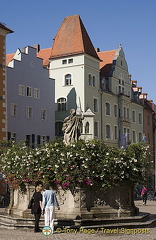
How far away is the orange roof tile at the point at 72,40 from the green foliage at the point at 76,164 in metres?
32.1

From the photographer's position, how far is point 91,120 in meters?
46.6

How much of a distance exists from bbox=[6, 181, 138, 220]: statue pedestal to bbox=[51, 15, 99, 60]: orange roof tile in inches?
1286

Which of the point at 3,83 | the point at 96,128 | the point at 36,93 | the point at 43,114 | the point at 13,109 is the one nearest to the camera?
the point at 3,83

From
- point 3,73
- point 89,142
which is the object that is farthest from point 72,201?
point 3,73

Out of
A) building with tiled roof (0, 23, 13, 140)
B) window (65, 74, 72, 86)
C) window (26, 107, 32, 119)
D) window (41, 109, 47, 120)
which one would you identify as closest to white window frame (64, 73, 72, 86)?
window (65, 74, 72, 86)

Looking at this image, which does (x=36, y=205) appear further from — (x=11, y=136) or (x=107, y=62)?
(x=107, y=62)

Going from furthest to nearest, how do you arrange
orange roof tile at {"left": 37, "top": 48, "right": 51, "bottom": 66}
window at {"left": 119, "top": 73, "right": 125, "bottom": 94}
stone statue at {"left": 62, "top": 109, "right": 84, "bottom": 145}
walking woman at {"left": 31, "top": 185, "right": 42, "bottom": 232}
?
1. window at {"left": 119, "top": 73, "right": 125, "bottom": 94}
2. orange roof tile at {"left": 37, "top": 48, "right": 51, "bottom": 66}
3. stone statue at {"left": 62, "top": 109, "right": 84, "bottom": 145}
4. walking woman at {"left": 31, "top": 185, "right": 42, "bottom": 232}

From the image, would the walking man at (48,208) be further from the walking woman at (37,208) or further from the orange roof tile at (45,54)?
the orange roof tile at (45,54)

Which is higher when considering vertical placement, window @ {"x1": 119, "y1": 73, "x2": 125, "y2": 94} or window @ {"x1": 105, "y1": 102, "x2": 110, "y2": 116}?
window @ {"x1": 119, "y1": 73, "x2": 125, "y2": 94}

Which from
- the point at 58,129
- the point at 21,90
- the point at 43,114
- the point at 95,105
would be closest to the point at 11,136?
the point at 21,90

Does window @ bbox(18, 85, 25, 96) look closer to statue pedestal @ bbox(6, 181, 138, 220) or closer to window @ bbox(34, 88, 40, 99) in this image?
window @ bbox(34, 88, 40, 99)

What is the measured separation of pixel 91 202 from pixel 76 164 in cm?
139

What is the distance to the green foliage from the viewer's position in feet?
48.2

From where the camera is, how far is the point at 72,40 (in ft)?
160
